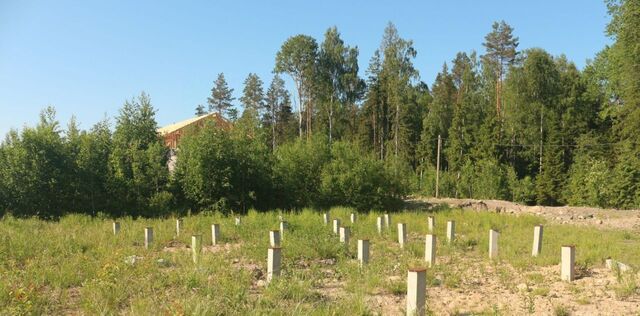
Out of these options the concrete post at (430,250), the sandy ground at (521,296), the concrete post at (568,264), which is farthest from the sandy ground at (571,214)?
the concrete post at (430,250)

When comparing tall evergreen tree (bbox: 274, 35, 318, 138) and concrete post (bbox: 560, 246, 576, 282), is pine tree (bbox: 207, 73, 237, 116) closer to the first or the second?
tall evergreen tree (bbox: 274, 35, 318, 138)

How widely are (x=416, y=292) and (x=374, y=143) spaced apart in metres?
42.0

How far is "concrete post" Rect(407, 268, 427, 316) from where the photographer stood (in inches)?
202

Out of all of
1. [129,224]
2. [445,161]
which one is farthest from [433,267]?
[445,161]

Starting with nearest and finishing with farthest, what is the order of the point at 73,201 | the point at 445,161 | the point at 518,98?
the point at 73,201 → the point at 518,98 → the point at 445,161

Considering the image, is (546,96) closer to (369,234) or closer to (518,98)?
(518,98)

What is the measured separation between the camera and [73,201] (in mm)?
16906

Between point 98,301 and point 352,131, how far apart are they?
43.8m

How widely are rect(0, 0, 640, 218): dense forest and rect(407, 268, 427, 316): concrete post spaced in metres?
13.2

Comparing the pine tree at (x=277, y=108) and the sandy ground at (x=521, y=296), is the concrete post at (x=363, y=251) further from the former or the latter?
the pine tree at (x=277, y=108)

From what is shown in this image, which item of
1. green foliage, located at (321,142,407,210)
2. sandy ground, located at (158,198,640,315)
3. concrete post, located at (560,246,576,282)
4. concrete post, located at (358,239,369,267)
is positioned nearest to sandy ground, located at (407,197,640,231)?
green foliage, located at (321,142,407,210)

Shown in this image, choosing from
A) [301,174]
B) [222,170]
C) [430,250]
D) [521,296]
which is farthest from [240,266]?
[301,174]

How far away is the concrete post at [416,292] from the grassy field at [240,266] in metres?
0.53

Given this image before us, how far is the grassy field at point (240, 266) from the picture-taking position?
214 inches
